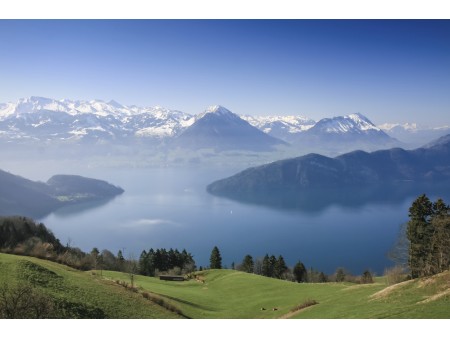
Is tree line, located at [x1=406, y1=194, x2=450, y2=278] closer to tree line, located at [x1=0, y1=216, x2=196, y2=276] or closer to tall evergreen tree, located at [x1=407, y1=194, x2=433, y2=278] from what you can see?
tall evergreen tree, located at [x1=407, y1=194, x2=433, y2=278]

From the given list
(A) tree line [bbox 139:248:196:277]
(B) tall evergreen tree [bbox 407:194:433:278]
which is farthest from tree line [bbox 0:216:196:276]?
(B) tall evergreen tree [bbox 407:194:433:278]

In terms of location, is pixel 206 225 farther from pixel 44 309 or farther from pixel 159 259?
pixel 44 309

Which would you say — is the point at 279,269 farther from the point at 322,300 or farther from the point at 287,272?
the point at 322,300

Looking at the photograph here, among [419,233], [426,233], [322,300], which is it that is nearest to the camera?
[322,300]

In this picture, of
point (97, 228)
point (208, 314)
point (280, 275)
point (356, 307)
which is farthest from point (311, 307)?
point (97, 228)

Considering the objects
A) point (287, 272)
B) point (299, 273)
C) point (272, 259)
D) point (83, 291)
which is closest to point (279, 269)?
point (272, 259)

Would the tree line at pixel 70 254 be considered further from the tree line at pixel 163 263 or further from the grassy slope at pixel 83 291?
the grassy slope at pixel 83 291
